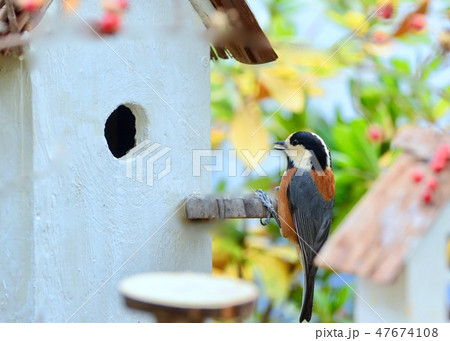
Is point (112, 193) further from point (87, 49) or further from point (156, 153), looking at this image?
point (87, 49)

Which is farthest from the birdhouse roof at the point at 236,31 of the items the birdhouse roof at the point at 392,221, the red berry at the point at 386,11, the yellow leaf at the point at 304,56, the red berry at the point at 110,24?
the birdhouse roof at the point at 392,221

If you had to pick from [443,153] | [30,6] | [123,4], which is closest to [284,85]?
[123,4]

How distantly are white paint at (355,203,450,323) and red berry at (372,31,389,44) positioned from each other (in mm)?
1104

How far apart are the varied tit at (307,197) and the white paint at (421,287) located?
0.71 meters

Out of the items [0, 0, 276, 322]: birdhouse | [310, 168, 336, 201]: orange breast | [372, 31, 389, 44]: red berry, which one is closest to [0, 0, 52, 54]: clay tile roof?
[0, 0, 276, 322]: birdhouse

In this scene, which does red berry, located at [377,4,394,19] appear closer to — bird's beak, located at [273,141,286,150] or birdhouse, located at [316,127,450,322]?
bird's beak, located at [273,141,286,150]

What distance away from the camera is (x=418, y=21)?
1656 mm

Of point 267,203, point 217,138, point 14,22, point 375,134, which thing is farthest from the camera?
point 217,138

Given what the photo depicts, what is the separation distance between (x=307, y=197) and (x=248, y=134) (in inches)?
6.7

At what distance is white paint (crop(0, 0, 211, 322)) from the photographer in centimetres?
114

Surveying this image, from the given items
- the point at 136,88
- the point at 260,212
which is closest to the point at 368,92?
the point at 260,212

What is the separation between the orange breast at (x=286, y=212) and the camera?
1.53m

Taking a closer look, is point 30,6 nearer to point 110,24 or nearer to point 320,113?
point 110,24

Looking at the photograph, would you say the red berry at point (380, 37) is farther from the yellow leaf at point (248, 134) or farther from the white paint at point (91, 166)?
→ the white paint at point (91, 166)
